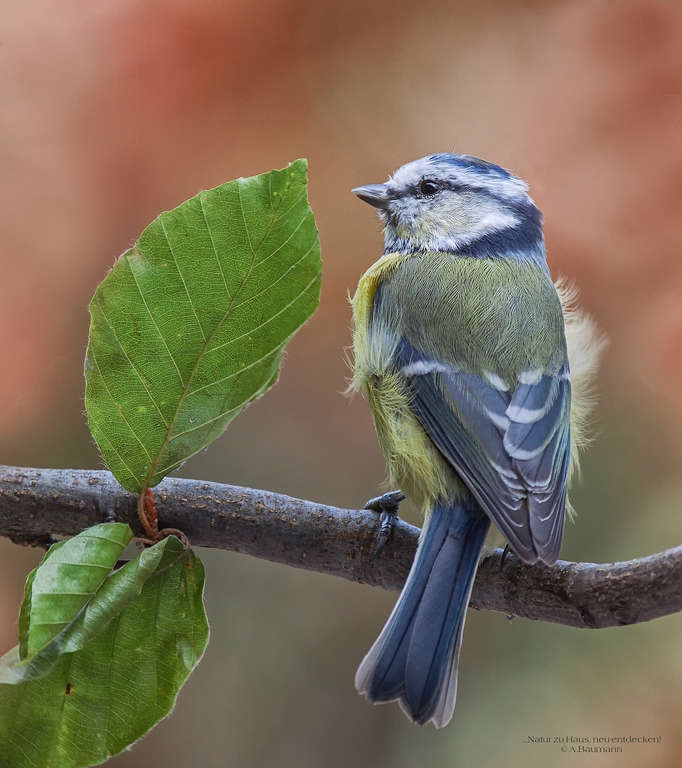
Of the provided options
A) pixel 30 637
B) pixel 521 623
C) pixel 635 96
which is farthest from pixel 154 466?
pixel 635 96

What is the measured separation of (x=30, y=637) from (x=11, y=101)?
74 cm

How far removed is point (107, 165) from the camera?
940mm

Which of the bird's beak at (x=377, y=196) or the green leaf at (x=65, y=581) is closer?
the green leaf at (x=65, y=581)

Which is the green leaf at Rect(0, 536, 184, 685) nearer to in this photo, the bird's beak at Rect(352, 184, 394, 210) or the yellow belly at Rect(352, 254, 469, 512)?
the yellow belly at Rect(352, 254, 469, 512)

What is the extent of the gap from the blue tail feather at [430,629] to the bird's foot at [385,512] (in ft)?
0.07

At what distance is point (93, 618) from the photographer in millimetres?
377

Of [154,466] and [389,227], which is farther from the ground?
[389,227]

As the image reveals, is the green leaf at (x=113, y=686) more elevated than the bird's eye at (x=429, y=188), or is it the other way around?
the bird's eye at (x=429, y=188)

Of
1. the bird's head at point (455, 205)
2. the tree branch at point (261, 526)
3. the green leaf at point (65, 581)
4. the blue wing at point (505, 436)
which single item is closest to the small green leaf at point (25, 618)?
the green leaf at point (65, 581)

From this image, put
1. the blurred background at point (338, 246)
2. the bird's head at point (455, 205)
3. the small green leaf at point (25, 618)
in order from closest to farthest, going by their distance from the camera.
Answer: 1. the small green leaf at point (25, 618)
2. the bird's head at point (455, 205)
3. the blurred background at point (338, 246)

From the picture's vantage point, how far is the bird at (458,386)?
47cm

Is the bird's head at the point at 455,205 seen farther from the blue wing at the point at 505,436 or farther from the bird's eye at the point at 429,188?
the blue wing at the point at 505,436

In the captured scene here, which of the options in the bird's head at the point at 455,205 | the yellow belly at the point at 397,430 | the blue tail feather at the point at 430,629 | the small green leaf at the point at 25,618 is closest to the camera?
the small green leaf at the point at 25,618

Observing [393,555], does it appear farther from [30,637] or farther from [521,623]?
[521,623]
